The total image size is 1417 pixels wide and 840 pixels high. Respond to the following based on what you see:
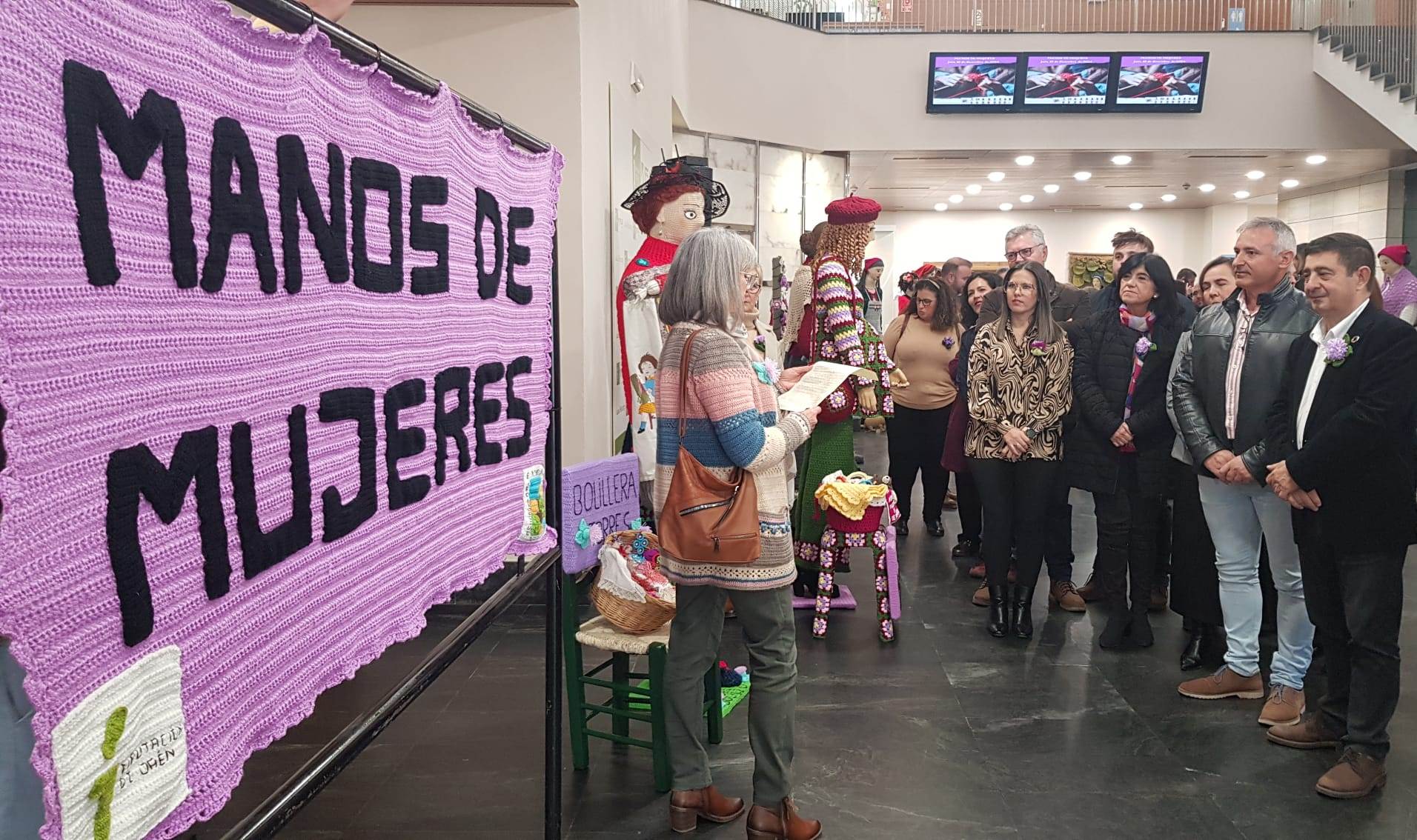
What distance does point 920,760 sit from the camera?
307 centimetres

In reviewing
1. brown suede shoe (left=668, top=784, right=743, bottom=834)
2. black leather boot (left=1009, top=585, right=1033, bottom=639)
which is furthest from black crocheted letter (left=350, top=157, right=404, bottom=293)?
black leather boot (left=1009, top=585, right=1033, bottom=639)

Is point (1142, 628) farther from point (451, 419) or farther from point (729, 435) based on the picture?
point (451, 419)

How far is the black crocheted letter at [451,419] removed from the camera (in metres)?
1.42

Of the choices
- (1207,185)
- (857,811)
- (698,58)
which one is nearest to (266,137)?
(857,811)

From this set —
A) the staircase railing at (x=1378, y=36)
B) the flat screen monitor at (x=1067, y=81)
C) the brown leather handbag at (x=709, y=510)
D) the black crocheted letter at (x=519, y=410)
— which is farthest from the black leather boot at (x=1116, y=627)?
the staircase railing at (x=1378, y=36)

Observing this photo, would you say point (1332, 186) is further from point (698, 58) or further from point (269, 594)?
point (269, 594)

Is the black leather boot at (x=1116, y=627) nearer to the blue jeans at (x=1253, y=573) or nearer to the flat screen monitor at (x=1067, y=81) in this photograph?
the blue jeans at (x=1253, y=573)

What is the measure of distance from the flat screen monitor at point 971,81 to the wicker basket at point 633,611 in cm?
957

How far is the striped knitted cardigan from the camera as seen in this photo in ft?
7.76

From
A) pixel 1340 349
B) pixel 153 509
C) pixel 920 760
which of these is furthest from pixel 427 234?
pixel 1340 349

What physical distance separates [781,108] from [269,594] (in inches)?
398

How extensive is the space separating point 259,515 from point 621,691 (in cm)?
220

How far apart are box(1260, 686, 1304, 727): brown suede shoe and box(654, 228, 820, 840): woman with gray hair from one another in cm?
176

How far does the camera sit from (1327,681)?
3070 millimetres
